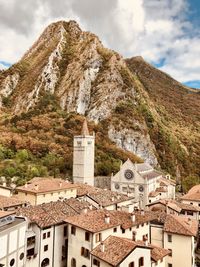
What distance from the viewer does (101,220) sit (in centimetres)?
3050

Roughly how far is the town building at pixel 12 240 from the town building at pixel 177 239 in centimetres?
1620

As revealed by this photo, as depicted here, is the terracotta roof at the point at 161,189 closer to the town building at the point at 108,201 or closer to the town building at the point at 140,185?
the town building at the point at 140,185

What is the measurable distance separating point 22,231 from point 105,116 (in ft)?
294

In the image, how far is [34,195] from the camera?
136 feet

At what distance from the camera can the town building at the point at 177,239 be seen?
3266 centimetres

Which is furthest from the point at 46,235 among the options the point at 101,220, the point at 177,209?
the point at 177,209

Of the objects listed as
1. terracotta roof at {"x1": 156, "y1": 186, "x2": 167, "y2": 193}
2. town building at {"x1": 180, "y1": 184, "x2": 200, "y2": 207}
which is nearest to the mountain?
terracotta roof at {"x1": 156, "y1": 186, "x2": 167, "y2": 193}

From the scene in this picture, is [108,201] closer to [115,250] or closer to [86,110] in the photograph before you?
[115,250]

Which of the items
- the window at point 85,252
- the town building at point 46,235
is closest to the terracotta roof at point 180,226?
the window at point 85,252

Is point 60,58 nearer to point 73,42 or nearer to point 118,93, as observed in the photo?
point 73,42

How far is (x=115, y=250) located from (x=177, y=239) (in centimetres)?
1050

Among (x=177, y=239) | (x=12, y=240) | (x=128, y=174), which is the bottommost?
(x=177, y=239)

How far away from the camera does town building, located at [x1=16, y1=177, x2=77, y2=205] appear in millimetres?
41625

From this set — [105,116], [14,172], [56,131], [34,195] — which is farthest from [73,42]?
[34,195]
